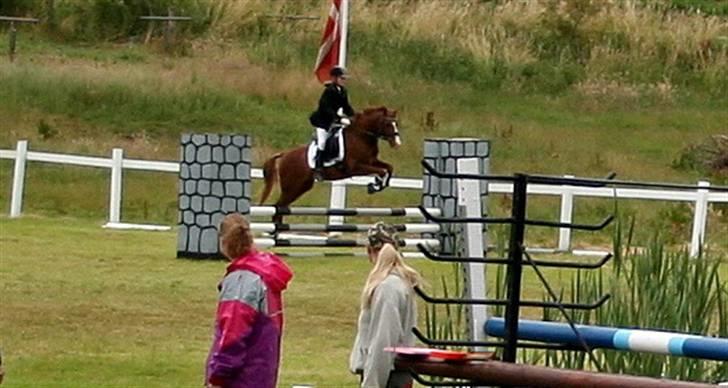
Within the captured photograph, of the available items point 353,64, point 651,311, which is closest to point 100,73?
point 353,64

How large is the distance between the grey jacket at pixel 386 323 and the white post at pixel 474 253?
0.75 meters

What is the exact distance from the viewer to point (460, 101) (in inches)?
1526

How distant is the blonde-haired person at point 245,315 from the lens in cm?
1038

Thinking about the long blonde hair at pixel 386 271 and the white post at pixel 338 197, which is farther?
the white post at pixel 338 197

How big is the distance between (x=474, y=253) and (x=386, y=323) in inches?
47.3

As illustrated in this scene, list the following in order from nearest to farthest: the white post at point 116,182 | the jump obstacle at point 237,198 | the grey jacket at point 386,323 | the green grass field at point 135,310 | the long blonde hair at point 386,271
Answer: the grey jacket at point 386,323 < the long blonde hair at point 386,271 < the green grass field at point 135,310 < the jump obstacle at point 237,198 < the white post at point 116,182

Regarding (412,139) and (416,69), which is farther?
(416,69)

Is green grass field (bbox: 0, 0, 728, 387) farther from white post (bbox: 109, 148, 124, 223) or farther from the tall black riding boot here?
the tall black riding boot

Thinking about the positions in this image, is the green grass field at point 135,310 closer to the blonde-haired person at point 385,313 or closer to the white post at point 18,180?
the blonde-haired person at point 385,313

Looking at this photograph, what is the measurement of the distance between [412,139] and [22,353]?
65.3 feet

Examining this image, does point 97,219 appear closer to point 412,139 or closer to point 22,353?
point 412,139

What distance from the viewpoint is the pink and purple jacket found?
1038cm

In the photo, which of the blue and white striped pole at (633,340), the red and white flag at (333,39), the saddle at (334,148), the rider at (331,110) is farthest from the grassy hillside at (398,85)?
the blue and white striped pole at (633,340)

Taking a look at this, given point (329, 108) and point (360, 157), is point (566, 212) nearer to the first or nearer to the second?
point (360, 157)
